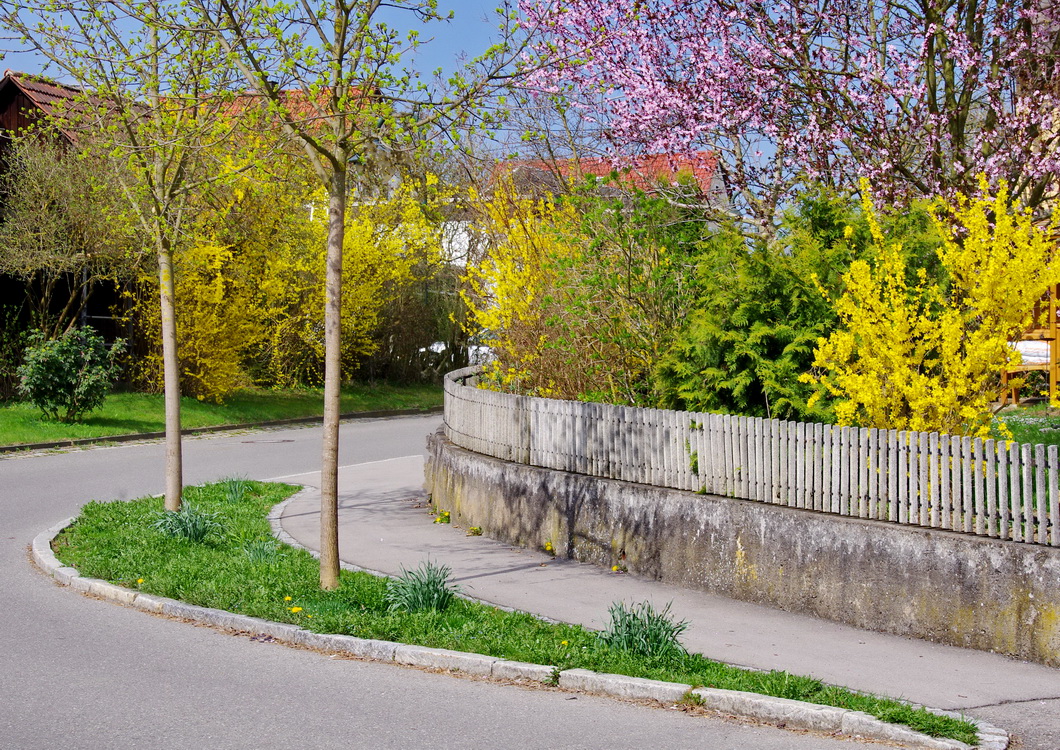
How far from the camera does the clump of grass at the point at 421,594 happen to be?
7.77 metres

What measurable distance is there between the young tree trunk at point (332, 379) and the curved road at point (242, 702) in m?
1.02

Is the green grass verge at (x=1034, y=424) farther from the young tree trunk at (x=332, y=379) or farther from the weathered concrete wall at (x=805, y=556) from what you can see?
the young tree trunk at (x=332, y=379)

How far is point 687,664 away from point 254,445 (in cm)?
1519

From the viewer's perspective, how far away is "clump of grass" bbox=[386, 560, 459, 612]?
25.5 feet

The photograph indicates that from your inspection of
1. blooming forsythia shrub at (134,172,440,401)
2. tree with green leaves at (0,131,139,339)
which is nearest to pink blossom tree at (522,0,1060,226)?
blooming forsythia shrub at (134,172,440,401)

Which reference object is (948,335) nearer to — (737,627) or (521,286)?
(737,627)

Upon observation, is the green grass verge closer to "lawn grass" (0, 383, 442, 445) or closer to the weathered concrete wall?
the weathered concrete wall

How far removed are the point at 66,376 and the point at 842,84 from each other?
14689 mm

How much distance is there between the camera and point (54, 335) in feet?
79.5

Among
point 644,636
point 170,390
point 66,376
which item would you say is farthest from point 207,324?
point 644,636

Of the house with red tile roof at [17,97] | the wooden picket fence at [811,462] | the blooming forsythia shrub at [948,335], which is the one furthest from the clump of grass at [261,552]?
the house with red tile roof at [17,97]

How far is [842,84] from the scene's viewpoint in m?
12.6

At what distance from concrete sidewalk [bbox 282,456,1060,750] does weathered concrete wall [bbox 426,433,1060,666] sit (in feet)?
0.44

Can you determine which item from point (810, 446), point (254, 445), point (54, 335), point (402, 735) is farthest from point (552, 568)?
point (54, 335)
